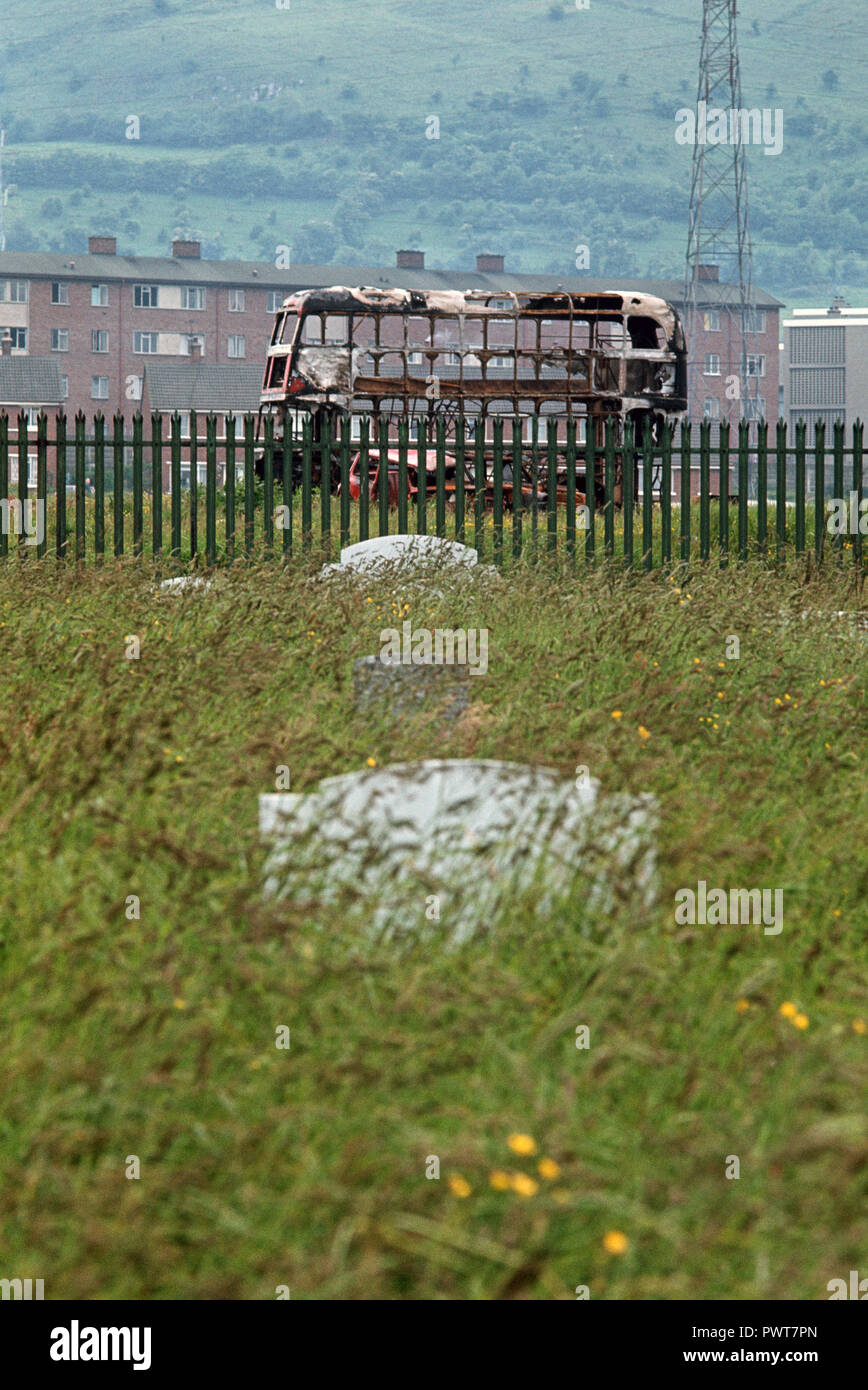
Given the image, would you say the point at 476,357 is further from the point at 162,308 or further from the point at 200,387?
the point at 162,308

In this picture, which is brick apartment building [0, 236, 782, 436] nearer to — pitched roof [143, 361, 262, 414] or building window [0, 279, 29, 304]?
building window [0, 279, 29, 304]

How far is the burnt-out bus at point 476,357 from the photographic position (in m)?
19.6

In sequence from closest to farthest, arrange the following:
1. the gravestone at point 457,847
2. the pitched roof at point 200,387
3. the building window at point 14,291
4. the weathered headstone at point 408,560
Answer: the gravestone at point 457,847 < the weathered headstone at point 408,560 < the pitched roof at point 200,387 < the building window at point 14,291

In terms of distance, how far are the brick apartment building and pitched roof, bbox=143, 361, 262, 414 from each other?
8629mm

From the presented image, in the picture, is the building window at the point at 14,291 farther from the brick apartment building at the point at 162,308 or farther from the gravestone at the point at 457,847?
the gravestone at the point at 457,847

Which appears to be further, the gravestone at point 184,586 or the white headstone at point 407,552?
the white headstone at point 407,552

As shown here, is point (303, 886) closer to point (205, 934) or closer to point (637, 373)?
point (205, 934)

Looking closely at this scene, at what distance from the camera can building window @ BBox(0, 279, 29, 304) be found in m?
94.4

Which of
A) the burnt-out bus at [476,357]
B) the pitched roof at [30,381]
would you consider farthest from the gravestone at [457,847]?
the pitched roof at [30,381]

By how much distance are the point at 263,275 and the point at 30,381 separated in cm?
3013

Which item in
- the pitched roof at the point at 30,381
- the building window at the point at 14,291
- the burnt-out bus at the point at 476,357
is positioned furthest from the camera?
the building window at the point at 14,291

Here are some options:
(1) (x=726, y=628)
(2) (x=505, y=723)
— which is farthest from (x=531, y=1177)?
(1) (x=726, y=628)

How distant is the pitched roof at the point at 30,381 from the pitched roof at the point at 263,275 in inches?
861

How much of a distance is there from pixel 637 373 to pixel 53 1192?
1911 cm
